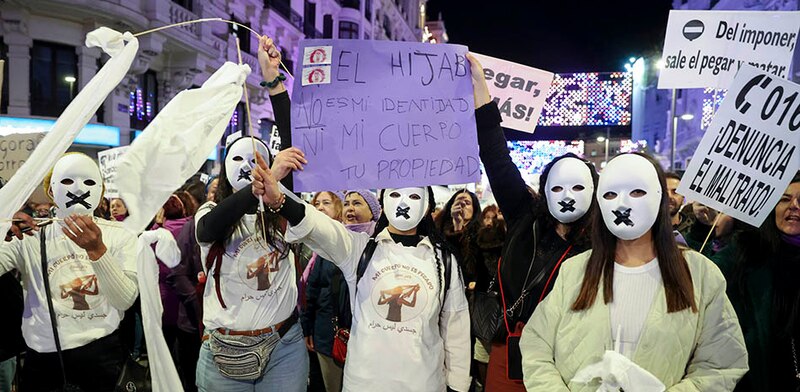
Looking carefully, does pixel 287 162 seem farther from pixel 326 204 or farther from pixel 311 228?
pixel 326 204

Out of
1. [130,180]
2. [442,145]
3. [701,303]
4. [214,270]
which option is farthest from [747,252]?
[130,180]

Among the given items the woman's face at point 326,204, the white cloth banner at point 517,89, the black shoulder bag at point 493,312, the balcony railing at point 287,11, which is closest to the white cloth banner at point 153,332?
the black shoulder bag at point 493,312

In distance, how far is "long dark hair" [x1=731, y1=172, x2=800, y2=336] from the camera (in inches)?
126

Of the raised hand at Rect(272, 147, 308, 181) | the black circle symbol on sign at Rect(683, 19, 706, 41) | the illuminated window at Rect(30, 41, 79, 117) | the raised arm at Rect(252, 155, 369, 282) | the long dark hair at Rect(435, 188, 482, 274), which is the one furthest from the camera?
the illuminated window at Rect(30, 41, 79, 117)

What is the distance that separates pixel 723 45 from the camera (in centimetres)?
420

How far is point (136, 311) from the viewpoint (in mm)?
3566

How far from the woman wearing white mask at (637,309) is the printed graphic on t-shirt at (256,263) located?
1.47 m

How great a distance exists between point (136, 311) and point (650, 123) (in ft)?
165

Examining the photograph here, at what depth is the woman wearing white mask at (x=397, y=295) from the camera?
2891 mm

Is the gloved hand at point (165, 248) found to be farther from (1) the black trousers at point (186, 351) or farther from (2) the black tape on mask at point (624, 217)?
(2) the black tape on mask at point (624, 217)

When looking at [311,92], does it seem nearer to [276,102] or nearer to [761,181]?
[276,102]

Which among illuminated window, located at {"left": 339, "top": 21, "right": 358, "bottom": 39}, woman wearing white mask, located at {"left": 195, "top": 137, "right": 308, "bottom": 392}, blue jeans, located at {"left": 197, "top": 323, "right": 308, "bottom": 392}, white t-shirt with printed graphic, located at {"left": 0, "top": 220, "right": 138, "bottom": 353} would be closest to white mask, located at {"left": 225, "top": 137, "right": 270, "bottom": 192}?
woman wearing white mask, located at {"left": 195, "top": 137, "right": 308, "bottom": 392}

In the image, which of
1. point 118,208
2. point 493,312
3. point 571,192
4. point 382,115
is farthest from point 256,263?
point 118,208

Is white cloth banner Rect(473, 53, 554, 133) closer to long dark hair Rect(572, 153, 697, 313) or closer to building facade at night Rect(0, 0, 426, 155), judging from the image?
long dark hair Rect(572, 153, 697, 313)
